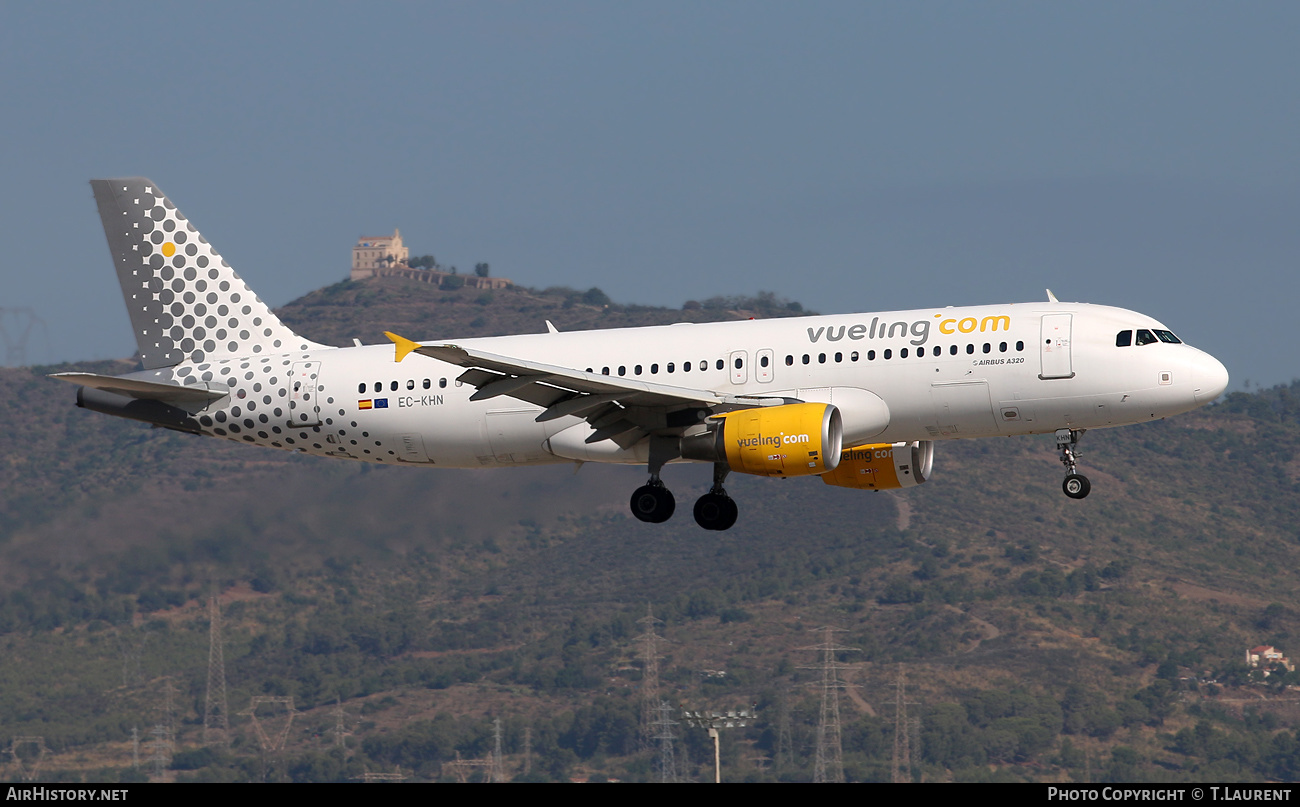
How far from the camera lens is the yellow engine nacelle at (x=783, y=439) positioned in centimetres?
3469

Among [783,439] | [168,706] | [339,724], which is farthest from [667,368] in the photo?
[339,724]

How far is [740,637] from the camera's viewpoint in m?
174

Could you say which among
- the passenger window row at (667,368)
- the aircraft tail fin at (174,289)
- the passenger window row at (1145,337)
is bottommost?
the passenger window row at (667,368)

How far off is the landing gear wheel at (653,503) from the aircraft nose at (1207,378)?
37.9ft

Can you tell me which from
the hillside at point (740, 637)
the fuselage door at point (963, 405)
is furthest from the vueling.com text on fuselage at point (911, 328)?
the hillside at point (740, 637)

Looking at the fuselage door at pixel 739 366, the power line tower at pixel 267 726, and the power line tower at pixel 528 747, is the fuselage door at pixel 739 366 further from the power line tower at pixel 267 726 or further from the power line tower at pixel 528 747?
the power line tower at pixel 267 726

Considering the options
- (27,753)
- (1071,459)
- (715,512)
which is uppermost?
(1071,459)

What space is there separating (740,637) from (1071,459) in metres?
139

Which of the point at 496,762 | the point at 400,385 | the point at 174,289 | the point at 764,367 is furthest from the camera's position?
the point at 496,762

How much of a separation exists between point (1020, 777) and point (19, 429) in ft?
396

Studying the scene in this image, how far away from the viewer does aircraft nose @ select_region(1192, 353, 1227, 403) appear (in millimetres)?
35750

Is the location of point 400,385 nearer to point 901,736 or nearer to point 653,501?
point 653,501

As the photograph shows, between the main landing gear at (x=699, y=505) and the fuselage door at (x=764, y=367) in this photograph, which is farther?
the main landing gear at (x=699, y=505)

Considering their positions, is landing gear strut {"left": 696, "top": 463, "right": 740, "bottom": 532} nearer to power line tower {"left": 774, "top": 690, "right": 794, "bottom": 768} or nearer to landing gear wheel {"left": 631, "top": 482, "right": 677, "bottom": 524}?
landing gear wheel {"left": 631, "top": 482, "right": 677, "bottom": 524}
